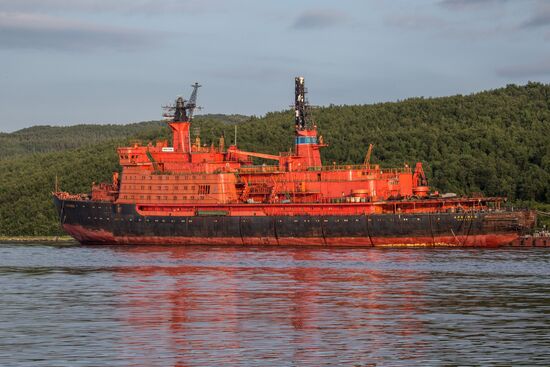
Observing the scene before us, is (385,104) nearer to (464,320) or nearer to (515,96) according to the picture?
(515,96)

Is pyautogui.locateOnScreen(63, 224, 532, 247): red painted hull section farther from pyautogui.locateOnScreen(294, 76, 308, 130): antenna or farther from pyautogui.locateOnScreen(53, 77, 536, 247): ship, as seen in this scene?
pyautogui.locateOnScreen(294, 76, 308, 130): antenna

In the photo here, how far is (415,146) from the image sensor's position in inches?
5581

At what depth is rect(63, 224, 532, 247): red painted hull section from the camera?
87125mm

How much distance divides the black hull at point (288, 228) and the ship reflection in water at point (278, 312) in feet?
46.7

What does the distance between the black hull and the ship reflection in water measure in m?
14.2

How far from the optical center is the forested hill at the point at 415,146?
416 feet

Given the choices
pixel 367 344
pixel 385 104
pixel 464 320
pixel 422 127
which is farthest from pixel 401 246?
pixel 385 104

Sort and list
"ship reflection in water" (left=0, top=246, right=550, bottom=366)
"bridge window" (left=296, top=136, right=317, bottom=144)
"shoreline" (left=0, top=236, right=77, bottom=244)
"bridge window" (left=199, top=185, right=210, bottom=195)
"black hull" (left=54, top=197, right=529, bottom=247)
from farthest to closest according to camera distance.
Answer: "shoreline" (left=0, top=236, right=77, bottom=244), "bridge window" (left=296, top=136, right=317, bottom=144), "bridge window" (left=199, top=185, right=210, bottom=195), "black hull" (left=54, top=197, right=529, bottom=247), "ship reflection in water" (left=0, top=246, right=550, bottom=366)

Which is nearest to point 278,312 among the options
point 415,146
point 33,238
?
point 33,238

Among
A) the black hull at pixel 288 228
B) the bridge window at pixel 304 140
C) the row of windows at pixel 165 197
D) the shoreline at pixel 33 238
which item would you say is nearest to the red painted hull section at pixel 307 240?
the black hull at pixel 288 228

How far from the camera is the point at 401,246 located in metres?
88.0

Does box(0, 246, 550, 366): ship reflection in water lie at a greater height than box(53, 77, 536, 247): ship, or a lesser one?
lesser

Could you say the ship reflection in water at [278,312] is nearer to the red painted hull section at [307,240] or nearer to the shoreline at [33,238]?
the red painted hull section at [307,240]

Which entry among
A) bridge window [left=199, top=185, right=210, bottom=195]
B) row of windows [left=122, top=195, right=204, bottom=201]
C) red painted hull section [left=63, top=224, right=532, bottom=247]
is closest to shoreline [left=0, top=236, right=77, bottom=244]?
red painted hull section [left=63, top=224, right=532, bottom=247]
